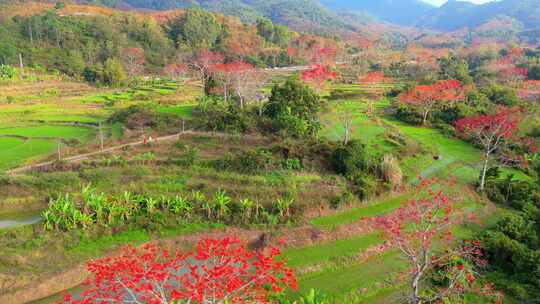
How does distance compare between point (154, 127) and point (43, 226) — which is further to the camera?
point (154, 127)

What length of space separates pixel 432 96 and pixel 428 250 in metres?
30.7

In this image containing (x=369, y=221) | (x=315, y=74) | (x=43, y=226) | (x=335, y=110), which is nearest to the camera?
(x=43, y=226)

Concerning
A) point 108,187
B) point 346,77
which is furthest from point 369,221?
point 346,77

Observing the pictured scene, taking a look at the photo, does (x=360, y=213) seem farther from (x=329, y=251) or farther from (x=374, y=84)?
(x=374, y=84)

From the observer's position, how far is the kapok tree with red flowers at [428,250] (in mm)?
10922

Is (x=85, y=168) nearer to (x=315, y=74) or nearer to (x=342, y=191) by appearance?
(x=342, y=191)

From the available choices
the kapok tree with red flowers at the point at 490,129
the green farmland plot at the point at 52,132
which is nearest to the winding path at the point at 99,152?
the green farmland plot at the point at 52,132

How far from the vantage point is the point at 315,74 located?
4509cm

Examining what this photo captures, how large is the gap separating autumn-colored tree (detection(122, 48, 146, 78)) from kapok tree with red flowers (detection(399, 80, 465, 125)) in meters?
49.1

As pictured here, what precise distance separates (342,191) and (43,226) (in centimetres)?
1441

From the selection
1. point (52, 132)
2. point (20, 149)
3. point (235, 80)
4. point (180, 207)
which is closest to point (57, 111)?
point (52, 132)

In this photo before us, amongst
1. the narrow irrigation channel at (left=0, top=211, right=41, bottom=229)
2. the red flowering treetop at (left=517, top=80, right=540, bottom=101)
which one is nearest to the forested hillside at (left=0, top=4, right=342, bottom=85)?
the narrow irrigation channel at (left=0, top=211, right=41, bottom=229)

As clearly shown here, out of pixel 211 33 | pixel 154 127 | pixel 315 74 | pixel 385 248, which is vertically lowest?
pixel 385 248

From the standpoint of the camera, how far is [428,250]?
547 inches
